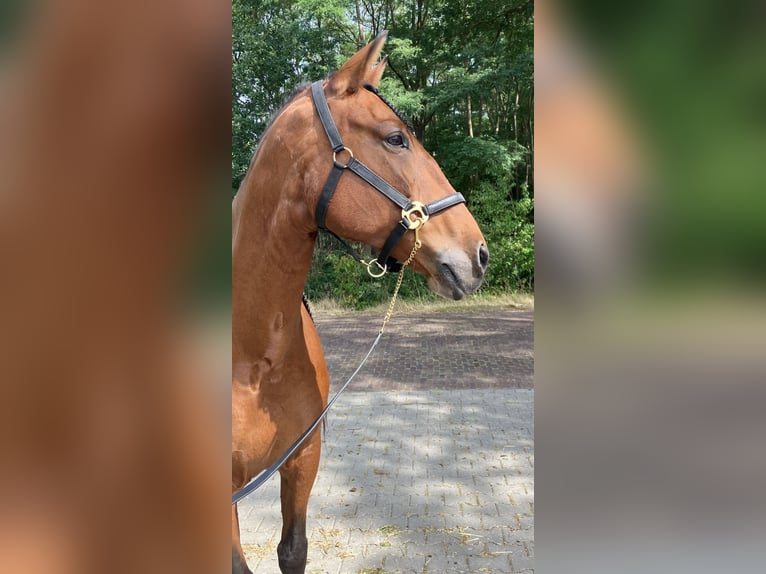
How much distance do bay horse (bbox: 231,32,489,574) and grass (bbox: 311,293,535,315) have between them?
1150cm

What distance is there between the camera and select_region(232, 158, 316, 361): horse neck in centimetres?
205

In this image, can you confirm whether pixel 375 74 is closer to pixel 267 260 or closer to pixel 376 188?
pixel 376 188

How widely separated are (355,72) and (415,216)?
0.57 m

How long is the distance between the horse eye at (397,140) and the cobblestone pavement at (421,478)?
2.39 metres

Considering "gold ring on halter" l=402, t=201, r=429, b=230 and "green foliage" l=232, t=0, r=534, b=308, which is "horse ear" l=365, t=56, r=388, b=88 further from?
"green foliage" l=232, t=0, r=534, b=308

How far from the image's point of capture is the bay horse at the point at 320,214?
2014mm

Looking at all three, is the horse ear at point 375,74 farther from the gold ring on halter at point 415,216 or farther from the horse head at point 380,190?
the gold ring on halter at point 415,216

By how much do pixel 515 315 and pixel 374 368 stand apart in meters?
5.14

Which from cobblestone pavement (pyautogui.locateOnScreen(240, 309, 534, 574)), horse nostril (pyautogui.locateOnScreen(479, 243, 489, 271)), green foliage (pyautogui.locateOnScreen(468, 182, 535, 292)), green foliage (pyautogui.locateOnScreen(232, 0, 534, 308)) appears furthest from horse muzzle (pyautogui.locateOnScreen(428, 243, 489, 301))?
green foliage (pyautogui.locateOnScreen(468, 182, 535, 292))

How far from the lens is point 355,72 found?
212 centimetres

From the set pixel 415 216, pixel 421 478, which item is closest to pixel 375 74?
pixel 415 216
